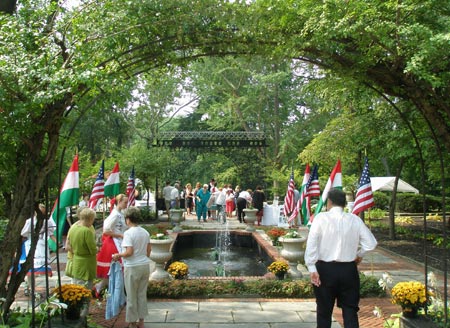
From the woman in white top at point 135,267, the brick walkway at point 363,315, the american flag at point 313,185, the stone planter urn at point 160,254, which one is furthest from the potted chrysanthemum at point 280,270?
the woman in white top at point 135,267

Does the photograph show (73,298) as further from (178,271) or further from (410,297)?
(410,297)

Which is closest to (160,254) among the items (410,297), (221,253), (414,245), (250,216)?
(410,297)

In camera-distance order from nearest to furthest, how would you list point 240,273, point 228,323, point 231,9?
point 231,9 < point 228,323 < point 240,273

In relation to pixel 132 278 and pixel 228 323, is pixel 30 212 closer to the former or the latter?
pixel 132 278

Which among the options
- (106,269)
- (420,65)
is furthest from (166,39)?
(106,269)

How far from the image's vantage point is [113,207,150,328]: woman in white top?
579 centimetres

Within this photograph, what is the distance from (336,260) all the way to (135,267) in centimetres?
→ 258

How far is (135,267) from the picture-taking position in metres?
5.80

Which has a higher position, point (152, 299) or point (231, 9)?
point (231, 9)

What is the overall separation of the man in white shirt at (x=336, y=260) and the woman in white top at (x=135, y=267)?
225 centimetres

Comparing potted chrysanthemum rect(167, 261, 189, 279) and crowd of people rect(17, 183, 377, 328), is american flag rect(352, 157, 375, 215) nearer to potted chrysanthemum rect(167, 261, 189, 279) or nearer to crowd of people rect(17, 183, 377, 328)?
crowd of people rect(17, 183, 377, 328)

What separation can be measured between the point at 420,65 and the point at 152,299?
558 cm

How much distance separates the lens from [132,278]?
5.80 meters

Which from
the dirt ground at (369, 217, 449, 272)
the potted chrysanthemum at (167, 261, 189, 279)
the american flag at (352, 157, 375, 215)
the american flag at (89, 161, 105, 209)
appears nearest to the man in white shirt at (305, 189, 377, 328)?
the american flag at (352, 157, 375, 215)
